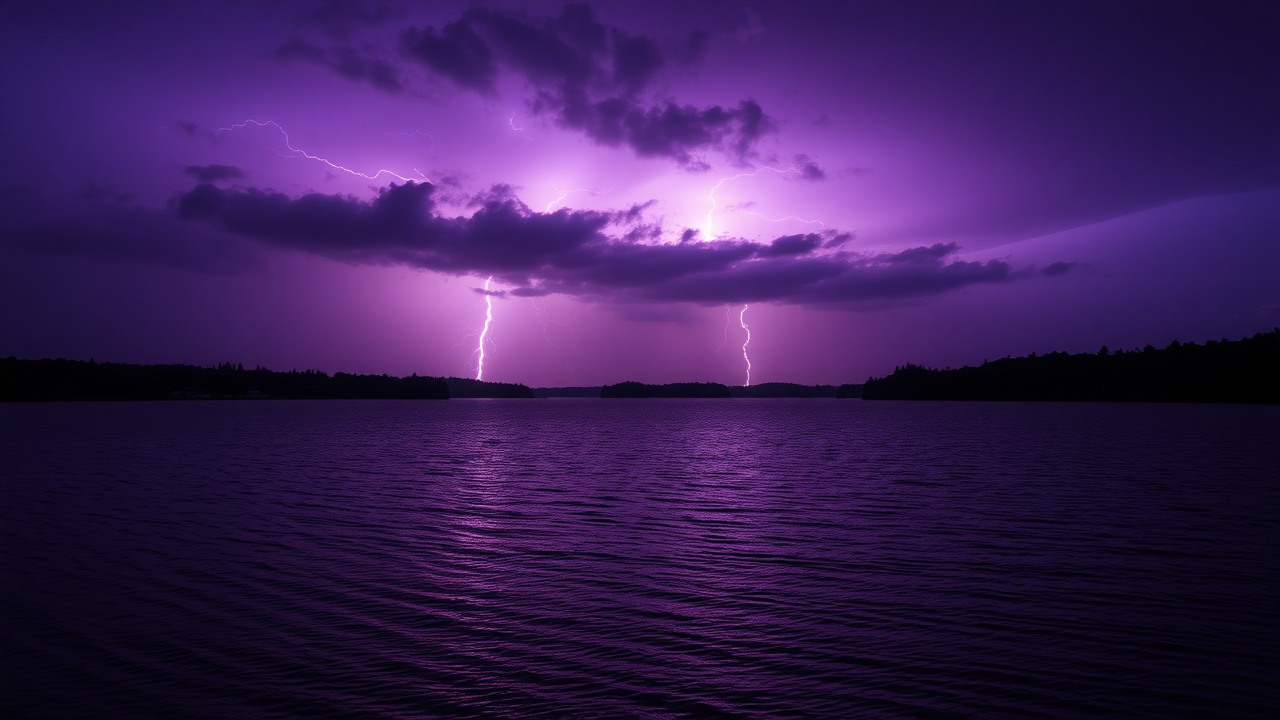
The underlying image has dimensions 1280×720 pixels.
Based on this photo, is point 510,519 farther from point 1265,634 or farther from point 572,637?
point 1265,634

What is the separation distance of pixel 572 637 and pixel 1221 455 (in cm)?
6167

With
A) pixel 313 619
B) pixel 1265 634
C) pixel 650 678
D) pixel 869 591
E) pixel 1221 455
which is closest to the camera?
pixel 650 678

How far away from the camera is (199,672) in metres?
12.6

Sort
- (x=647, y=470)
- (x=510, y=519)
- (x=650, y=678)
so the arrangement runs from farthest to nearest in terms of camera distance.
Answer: (x=647, y=470) < (x=510, y=519) < (x=650, y=678)

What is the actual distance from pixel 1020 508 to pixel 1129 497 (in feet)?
24.5

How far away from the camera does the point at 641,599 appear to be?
17328 mm

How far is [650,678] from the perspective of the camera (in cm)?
1233

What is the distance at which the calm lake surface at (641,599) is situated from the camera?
38.6 feet

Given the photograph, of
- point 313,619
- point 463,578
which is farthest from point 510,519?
point 313,619

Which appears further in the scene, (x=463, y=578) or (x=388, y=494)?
(x=388, y=494)

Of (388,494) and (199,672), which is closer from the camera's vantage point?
(199,672)

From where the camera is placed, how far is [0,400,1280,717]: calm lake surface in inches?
463

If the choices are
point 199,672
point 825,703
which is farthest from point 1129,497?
point 199,672

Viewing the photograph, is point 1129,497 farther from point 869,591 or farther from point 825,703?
point 825,703
